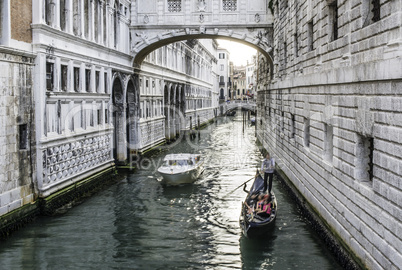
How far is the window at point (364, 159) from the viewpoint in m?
7.62

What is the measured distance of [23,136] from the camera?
36.0 feet

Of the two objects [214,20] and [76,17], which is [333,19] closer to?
[76,17]

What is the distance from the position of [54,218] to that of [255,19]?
1173cm

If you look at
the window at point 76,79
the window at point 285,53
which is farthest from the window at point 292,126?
the window at point 76,79

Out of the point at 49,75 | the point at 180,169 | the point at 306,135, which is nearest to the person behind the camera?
the point at 49,75

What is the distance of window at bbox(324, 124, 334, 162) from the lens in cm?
1016

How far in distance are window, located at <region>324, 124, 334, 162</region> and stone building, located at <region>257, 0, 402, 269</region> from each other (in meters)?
0.02

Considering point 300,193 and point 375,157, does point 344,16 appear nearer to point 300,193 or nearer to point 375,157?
point 375,157

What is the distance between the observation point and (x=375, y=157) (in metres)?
7.03

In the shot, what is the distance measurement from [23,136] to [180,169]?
6.33 meters

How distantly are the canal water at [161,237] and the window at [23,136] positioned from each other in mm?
1876

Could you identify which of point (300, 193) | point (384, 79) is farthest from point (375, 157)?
point (300, 193)

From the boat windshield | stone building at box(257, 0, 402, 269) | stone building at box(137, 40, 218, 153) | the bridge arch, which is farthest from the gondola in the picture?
stone building at box(137, 40, 218, 153)

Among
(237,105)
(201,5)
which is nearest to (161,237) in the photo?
(201,5)
